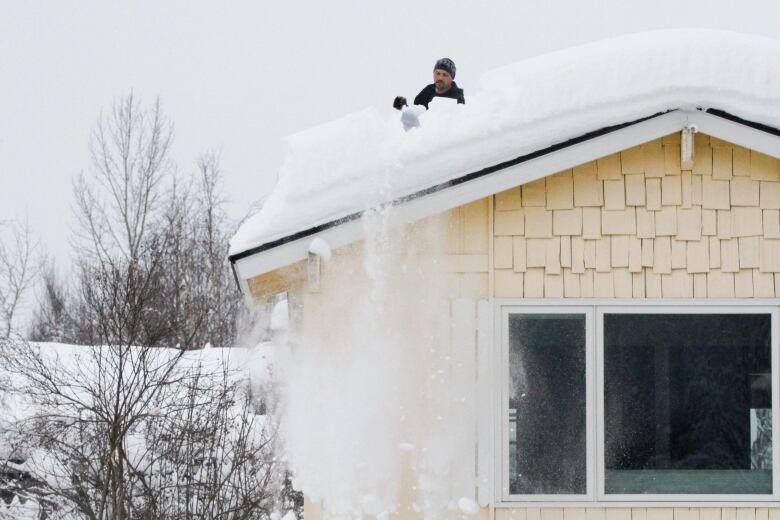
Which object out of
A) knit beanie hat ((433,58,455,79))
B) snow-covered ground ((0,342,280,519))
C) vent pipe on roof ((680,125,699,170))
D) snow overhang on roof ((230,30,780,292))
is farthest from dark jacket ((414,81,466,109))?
snow-covered ground ((0,342,280,519))

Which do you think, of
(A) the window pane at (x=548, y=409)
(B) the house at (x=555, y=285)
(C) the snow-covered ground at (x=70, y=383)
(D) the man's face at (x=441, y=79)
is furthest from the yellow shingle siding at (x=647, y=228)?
(C) the snow-covered ground at (x=70, y=383)

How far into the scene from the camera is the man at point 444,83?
8086mm

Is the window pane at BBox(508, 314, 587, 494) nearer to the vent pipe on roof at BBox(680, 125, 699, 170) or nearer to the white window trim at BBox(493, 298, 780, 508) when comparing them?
the white window trim at BBox(493, 298, 780, 508)

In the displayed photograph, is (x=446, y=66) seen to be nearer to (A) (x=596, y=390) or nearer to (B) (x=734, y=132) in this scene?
(B) (x=734, y=132)

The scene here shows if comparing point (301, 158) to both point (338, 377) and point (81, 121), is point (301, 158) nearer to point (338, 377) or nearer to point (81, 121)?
point (338, 377)

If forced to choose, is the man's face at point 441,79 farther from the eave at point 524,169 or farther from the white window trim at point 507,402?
the white window trim at point 507,402

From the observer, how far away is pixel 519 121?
240 inches

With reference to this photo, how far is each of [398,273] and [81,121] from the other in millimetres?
48385

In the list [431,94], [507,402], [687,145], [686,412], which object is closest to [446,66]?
[431,94]

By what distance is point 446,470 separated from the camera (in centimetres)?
624

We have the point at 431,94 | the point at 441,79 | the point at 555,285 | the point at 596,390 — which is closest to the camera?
the point at 596,390

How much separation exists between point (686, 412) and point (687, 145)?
5.26 feet

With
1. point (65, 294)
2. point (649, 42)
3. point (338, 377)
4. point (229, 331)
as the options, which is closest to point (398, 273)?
point (338, 377)

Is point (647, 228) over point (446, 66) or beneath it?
beneath
